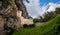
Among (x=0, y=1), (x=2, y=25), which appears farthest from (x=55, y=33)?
(x=0, y=1)

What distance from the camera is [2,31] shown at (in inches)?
723

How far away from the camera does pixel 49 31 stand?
13250mm

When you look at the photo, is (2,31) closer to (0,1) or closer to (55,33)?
(0,1)

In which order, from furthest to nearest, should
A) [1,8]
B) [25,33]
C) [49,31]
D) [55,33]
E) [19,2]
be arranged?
[19,2] < [1,8] < [25,33] < [49,31] < [55,33]

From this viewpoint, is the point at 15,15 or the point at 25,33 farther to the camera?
the point at 15,15

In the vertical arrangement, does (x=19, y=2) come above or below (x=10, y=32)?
above

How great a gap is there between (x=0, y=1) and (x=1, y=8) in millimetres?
631

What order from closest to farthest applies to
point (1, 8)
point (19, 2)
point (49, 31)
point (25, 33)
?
point (49, 31), point (25, 33), point (1, 8), point (19, 2)

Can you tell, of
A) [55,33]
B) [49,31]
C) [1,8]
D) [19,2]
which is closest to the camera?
[55,33]

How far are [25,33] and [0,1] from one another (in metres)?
3.46

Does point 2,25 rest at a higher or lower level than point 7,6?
lower

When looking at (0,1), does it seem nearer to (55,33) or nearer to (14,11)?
(14,11)

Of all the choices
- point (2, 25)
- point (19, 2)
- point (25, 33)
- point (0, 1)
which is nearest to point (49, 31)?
point (25, 33)

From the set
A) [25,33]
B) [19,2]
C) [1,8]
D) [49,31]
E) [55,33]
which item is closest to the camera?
[55,33]
